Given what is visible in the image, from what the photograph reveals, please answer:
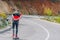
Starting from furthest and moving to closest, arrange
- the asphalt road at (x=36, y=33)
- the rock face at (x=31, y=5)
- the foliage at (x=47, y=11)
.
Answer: the foliage at (x=47, y=11)
the rock face at (x=31, y=5)
the asphalt road at (x=36, y=33)

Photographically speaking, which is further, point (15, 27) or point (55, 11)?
point (55, 11)

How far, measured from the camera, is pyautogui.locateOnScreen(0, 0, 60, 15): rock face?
218 feet

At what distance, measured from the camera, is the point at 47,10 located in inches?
2729

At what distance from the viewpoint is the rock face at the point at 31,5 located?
6649 centimetres

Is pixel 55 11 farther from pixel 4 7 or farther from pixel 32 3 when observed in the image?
pixel 4 7

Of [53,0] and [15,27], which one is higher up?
[15,27]

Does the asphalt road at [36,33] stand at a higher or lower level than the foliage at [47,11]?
higher

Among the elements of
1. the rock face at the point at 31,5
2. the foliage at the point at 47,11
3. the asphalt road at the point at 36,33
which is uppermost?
the asphalt road at the point at 36,33

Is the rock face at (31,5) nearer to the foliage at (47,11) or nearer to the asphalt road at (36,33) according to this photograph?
the foliage at (47,11)

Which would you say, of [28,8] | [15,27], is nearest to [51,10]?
[28,8]

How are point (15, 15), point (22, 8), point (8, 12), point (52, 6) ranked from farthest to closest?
point (52, 6), point (22, 8), point (8, 12), point (15, 15)

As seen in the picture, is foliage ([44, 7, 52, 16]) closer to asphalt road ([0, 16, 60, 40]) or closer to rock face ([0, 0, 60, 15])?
rock face ([0, 0, 60, 15])

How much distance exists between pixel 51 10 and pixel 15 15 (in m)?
54.0

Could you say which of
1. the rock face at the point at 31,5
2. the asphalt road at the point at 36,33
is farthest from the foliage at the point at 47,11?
the asphalt road at the point at 36,33
